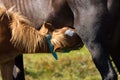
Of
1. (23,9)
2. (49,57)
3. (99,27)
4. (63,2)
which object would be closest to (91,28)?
(99,27)

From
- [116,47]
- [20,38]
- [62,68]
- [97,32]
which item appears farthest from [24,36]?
[62,68]

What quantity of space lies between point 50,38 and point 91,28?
0.48 metres

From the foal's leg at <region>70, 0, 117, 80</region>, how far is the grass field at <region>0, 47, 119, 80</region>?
2176mm

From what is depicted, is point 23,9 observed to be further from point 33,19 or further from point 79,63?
point 79,63

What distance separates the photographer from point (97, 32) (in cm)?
466

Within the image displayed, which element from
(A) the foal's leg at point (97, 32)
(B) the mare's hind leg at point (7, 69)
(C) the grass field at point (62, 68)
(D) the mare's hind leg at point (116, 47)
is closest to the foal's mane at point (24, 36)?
(B) the mare's hind leg at point (7, 69)

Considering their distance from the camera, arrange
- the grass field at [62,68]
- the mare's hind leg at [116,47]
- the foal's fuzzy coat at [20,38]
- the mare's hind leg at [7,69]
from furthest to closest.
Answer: the grass field at [62,68]
the mare's hind leg at [116,47]
the mare's hind leg at [7,69]
the foal's fuzzy coat at [20,38]

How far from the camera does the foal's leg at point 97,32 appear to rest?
4656 mm

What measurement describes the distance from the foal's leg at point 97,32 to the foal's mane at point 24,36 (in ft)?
1.56

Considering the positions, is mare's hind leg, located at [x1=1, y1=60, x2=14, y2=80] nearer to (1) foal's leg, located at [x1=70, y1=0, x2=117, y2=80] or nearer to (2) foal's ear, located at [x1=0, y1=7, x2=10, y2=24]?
(2) foal's ear, located at [x1=0, y1=7, x2=10, y2=24]

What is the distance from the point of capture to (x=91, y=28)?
4.68m

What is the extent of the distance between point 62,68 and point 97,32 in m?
2.76

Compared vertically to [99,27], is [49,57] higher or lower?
lower

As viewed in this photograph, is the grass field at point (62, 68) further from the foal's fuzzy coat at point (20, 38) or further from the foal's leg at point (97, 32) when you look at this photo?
the foal's fuzzy coat at point (20, 38)
